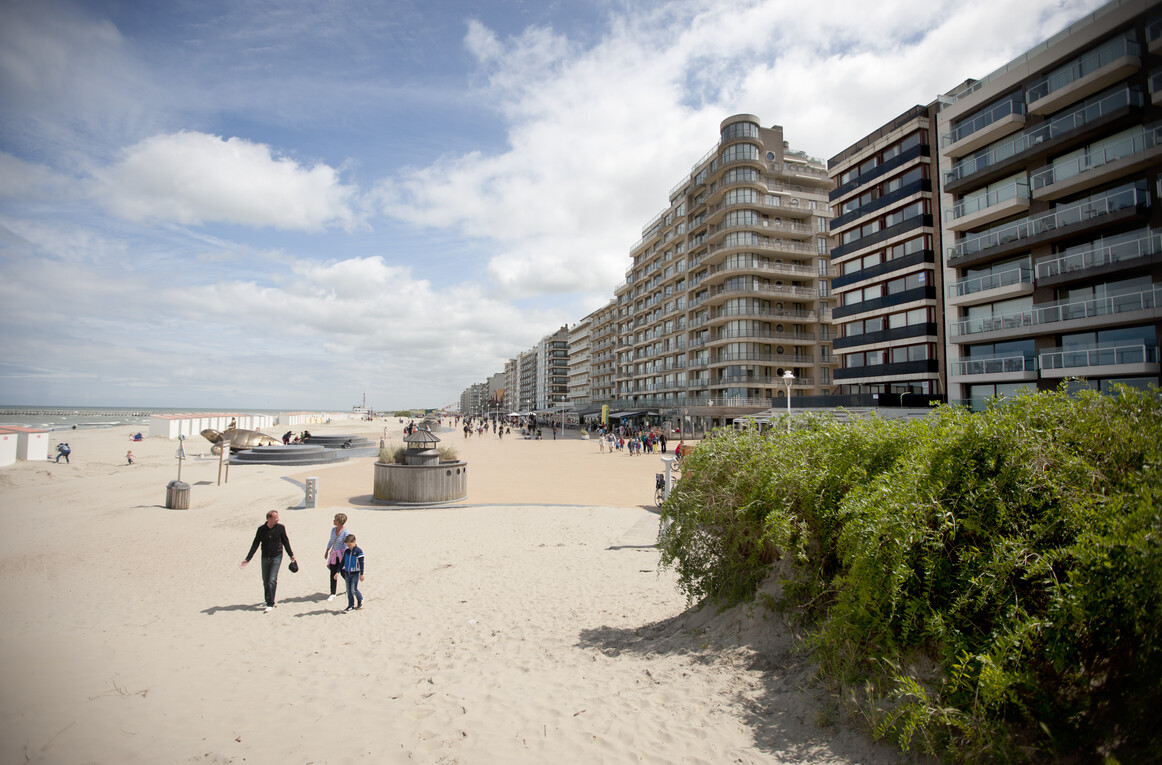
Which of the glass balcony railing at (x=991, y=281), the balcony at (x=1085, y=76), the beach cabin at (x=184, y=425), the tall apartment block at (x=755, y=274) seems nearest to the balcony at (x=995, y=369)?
the glass balcony railing at (x=991, y=281)

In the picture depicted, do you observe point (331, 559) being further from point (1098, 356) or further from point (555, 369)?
point (555, 369)

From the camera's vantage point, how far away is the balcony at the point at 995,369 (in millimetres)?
21875

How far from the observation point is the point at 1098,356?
1867 centimetres

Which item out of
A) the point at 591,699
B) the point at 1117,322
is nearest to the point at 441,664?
the point at 591,699

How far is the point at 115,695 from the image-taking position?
5.17 meters

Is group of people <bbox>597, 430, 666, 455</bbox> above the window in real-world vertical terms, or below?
below

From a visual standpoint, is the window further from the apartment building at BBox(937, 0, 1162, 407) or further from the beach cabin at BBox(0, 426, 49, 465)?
the beach cabin at BBox(0, 426, 49, 465)

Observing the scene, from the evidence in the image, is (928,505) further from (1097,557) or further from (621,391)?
(621,391)

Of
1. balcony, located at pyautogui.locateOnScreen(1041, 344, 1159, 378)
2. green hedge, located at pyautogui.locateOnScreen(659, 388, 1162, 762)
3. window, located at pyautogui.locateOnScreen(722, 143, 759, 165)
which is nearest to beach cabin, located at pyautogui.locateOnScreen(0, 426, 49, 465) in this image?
green hedge, located at pyautogui.locateOnScreen(659, 388, 1162, 762)

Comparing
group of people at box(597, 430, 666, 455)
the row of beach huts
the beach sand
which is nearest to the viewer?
the beach sand

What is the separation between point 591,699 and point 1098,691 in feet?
12.0

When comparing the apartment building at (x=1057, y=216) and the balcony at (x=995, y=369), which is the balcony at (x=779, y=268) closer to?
the apartment building at (x=1057, y=216)

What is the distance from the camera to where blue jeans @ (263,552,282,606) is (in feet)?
26.1

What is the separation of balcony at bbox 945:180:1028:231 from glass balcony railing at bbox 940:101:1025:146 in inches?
122
